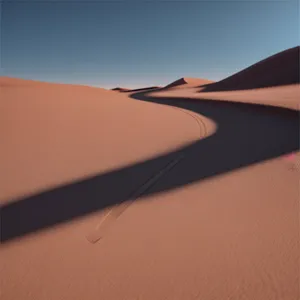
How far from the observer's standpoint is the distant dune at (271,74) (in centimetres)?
2697

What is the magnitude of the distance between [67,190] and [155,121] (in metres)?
4.97

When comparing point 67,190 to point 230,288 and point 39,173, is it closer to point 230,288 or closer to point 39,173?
point 39,173

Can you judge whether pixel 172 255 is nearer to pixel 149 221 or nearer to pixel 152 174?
pixel 149 221

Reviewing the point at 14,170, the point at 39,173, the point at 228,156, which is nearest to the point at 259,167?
the point at 228,156

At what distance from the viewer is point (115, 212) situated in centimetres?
236

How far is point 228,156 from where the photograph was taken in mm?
4020

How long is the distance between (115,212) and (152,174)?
107cm

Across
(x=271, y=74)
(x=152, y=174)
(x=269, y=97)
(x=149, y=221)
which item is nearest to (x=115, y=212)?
(x=149, y=221)

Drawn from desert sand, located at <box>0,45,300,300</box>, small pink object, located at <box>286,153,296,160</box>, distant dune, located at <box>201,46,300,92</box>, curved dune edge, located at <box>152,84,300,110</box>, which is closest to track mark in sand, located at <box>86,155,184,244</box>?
desert sand, located at <box>0,45,300,300</box>

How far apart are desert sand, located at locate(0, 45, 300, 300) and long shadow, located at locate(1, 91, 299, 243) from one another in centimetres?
2

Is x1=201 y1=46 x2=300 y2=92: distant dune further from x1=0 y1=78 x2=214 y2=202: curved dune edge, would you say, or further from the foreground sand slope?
the foreground sand slope

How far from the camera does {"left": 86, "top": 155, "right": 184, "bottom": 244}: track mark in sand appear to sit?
2018 mm

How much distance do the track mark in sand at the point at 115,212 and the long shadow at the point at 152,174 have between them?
0.21 feet

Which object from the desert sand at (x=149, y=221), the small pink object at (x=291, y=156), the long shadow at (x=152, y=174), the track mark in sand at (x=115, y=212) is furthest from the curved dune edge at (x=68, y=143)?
the small pink object at (x=291, y=156)
